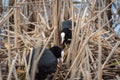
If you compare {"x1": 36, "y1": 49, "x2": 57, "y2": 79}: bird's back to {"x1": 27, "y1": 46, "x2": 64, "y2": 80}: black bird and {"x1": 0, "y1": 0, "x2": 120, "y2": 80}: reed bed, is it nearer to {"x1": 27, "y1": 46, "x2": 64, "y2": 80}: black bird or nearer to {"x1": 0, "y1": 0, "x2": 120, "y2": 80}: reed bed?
{"x1": 27, "y1": 46, "x2": 64, "y2": 80}: black bird

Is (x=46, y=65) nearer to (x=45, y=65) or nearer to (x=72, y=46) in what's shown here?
(x=45, y=65)

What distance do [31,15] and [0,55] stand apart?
6.23ft

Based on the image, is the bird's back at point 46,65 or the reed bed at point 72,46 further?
the bird's back at point 46,65

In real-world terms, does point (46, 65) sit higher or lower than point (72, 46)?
lower

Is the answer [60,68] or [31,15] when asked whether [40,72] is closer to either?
[60,68]

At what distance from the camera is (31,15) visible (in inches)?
230

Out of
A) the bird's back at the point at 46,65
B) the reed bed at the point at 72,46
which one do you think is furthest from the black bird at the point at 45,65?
the reed bed at the point at 72,46

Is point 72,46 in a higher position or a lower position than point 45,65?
higher

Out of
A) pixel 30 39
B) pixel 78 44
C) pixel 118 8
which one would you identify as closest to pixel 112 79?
pixel 78 44

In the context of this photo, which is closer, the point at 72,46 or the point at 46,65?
the point at 46,65

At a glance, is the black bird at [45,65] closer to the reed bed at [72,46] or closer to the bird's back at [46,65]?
the bird's back at [46,65]

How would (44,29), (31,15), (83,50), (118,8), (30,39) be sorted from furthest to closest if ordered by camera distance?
(118,8) → (31,15) → (44,29) → (30,39) → (83,50)

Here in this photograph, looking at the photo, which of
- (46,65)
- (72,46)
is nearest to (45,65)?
(46,65)

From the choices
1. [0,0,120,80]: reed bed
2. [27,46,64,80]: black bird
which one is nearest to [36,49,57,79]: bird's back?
[27,46,64,80]: black bird
